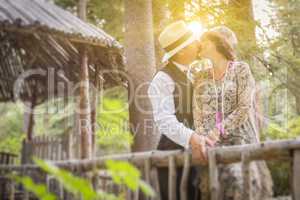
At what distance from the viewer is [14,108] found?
84.6ft

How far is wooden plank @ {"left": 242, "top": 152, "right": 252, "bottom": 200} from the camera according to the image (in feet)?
10.8

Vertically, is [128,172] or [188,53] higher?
[188,53]

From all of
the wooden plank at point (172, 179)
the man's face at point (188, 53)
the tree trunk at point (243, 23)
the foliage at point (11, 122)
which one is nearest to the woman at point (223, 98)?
the man's face at point (188, 53)

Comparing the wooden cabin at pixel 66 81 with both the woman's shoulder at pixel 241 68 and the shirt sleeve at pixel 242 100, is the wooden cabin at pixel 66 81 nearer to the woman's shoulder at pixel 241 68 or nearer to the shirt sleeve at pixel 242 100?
the shirt sleeve at pixel 242 100

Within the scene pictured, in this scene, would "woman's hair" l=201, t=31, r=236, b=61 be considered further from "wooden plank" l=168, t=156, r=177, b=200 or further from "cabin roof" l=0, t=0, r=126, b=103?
"cabin roof" l=0, t=0, r=126, b=103

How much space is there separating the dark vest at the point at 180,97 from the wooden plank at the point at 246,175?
800mm

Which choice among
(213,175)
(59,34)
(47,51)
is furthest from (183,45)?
(47,51)

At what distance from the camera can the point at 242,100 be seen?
375 centimetres

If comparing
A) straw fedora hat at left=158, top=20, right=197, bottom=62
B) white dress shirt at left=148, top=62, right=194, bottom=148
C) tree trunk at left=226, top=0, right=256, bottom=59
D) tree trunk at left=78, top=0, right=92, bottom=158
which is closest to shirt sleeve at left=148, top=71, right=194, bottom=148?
white dress shirt at left=148, top=62, right=194, bottom=148

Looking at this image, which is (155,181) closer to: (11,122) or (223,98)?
(223,98)

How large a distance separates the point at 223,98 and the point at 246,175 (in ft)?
2.58

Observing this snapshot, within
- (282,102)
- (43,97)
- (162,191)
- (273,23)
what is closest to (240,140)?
(162,191)

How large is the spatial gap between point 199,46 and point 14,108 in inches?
908

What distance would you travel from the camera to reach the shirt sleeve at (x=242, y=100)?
371 cm
